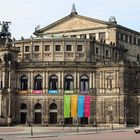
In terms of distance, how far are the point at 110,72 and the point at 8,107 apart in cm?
2519

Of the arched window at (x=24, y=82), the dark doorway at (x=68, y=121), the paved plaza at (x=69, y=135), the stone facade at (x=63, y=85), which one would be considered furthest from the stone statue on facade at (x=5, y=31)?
the paved plaza at (x=69, y=135)

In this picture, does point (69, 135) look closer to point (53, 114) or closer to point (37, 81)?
point (53, 114)

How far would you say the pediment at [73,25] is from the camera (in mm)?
140125

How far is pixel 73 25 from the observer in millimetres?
142750

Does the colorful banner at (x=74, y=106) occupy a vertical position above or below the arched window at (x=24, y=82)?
below

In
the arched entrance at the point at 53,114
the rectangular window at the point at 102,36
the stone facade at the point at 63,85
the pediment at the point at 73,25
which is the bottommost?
the arched entrance at the point at 53,114

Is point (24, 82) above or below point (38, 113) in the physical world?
above

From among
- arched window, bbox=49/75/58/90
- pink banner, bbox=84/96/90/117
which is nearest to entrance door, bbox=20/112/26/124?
arched window, bbox=49/75/58/90

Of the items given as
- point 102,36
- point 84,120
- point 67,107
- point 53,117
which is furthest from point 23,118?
point 102,36

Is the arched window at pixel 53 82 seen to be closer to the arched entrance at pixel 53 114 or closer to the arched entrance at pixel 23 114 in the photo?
the arched entrance at pixel 53 114

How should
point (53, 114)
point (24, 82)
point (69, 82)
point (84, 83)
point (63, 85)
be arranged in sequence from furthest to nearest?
1. point (24, 82)
2. point (84, 83)
3. point (69, 82)
4. point (63, 85)
5. point (53, 114)

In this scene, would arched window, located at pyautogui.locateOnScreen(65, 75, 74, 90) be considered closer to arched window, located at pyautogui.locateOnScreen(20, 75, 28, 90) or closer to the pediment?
arched window, located at pyautogui.locateOnScreen(20, 75, 28, 90)

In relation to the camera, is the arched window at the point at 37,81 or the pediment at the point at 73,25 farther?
→ the pediment at the point at 73,25

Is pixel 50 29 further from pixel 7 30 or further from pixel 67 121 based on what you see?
pixel 67 121
